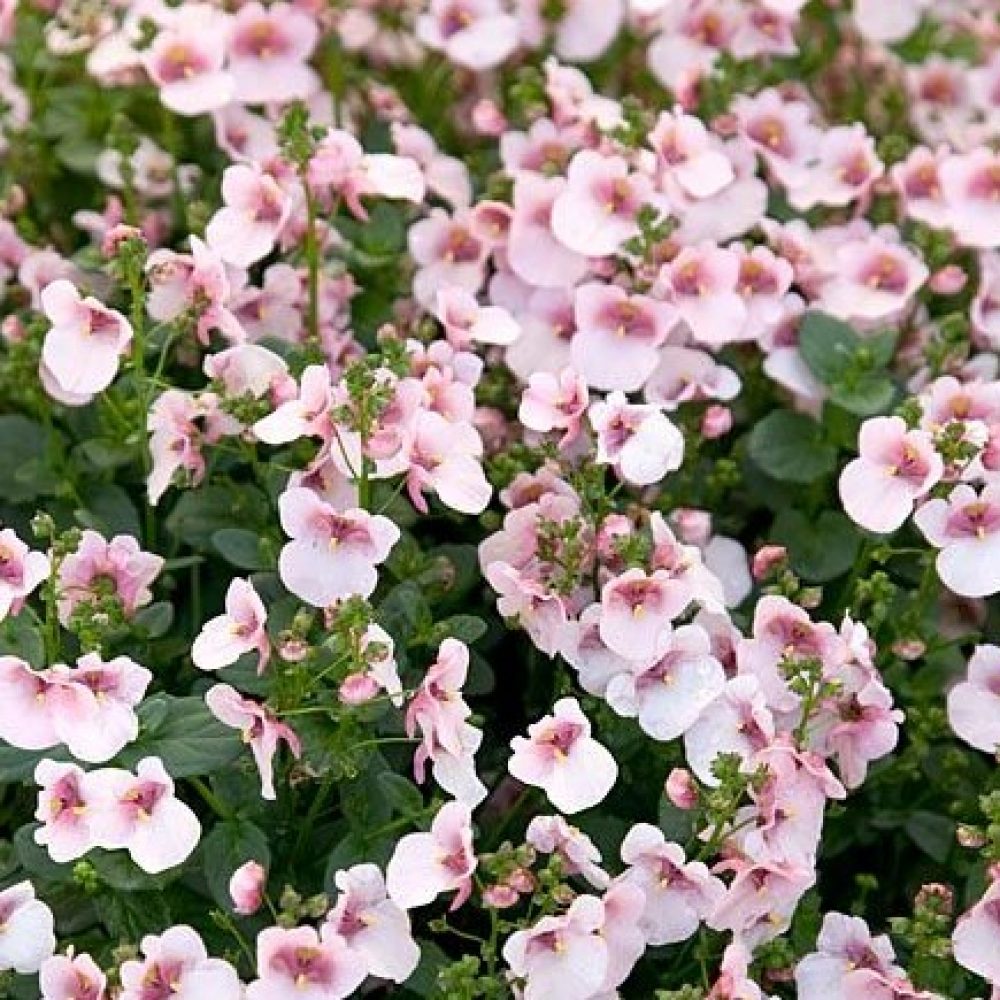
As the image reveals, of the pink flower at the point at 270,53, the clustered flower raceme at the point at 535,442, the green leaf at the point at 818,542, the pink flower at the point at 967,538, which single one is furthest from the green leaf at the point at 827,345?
the pink flower at the point at 270,53

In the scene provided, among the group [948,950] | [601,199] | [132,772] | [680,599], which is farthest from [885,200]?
[132,772]

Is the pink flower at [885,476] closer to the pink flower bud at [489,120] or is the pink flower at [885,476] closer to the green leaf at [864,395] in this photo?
the green leaf at [864,395]

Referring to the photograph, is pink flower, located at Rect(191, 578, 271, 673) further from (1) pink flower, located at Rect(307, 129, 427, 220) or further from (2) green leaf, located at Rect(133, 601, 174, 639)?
(1) pink flower, located at Rect(307, 129, 427, 220)

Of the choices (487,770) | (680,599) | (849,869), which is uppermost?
(680,599)

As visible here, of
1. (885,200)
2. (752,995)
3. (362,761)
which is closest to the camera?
(752,995)

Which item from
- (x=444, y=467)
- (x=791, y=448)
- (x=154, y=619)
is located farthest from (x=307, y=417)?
(x=791, y=448)

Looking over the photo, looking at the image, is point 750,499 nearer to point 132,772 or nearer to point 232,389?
point 232,389

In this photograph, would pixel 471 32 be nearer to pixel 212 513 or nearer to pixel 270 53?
pixel 270 53
